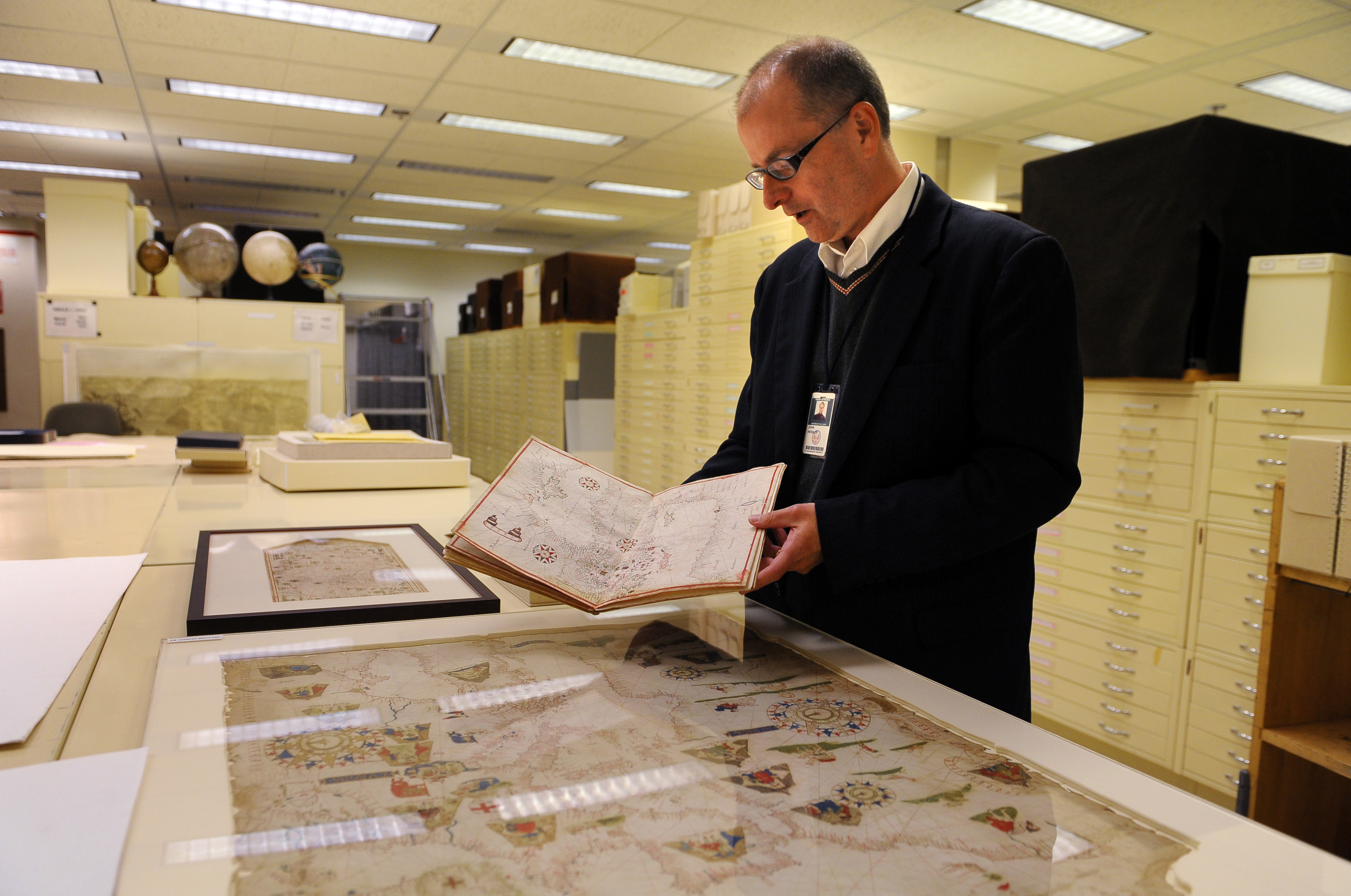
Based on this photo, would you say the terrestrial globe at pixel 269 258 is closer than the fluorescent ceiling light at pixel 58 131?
Yes

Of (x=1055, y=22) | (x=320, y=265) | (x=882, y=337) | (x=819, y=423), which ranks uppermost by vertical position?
(x=1055, y=22)

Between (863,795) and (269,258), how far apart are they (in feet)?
15.8

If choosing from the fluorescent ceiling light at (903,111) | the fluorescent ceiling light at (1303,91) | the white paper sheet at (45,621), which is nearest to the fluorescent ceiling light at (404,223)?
the fluorescent ceiling light at (903,111)

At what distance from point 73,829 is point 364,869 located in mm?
202

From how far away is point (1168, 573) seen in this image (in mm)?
2803

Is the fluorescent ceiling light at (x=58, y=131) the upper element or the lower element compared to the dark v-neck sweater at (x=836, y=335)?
upper

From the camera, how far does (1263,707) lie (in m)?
2.08

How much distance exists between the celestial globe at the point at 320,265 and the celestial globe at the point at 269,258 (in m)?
0.07

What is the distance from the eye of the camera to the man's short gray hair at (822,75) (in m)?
1.08

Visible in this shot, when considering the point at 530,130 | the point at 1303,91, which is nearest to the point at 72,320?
the point at 530,130

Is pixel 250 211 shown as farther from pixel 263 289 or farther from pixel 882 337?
pixel 882 337

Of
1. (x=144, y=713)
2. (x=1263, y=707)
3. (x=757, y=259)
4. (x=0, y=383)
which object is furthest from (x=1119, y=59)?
(x=0, y=383)

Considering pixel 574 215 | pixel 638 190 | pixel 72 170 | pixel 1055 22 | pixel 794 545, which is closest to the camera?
pixel 794 545

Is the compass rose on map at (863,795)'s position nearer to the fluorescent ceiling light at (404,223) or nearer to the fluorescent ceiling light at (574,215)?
the fluorescent ceiling light at (574,215)
